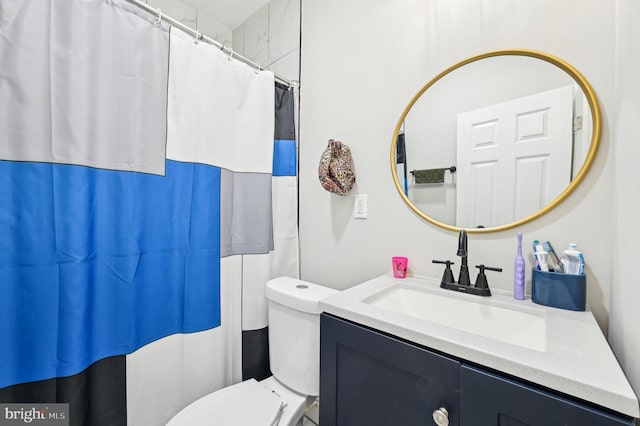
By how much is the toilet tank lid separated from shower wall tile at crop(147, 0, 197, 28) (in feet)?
5.92

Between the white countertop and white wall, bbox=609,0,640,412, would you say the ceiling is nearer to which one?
white wall, bbox=609,0,640,412

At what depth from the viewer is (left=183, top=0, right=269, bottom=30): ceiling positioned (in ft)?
5.70

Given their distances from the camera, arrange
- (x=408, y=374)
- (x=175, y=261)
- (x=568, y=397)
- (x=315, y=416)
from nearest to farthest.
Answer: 1. (x=568, y=397)
2. (x=408, y=374)
3. (x=175, y=261)
4. (x=315, y=416)

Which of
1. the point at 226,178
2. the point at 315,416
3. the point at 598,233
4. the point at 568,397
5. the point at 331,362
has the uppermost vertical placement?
the point at 226,178

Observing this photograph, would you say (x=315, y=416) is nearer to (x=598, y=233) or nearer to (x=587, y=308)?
(x=587, y=308)

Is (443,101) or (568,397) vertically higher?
(443,101)

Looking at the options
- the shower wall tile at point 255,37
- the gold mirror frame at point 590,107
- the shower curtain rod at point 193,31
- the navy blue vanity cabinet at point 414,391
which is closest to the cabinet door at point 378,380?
the navy blue vanity cabinet at point 414,391

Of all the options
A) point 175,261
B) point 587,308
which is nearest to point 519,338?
point 587,308

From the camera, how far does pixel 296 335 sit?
1.08m

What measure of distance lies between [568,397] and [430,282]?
576 millimetres

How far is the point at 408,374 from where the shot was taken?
62 cm

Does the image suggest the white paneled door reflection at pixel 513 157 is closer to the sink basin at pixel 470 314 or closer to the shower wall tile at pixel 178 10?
the sink basin at pixel 470 314
